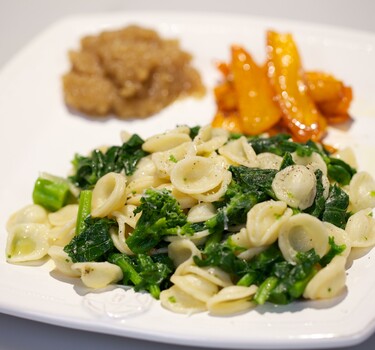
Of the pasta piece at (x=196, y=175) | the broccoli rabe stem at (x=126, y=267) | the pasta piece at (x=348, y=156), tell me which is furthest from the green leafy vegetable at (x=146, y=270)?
the pasta piece at (x=348, y=156)

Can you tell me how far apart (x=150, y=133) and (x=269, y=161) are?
5.32 feet

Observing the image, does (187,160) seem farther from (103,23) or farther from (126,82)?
(103,23)

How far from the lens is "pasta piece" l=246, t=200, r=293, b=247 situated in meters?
3.18

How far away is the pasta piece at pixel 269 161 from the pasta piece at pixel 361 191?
1.76ft

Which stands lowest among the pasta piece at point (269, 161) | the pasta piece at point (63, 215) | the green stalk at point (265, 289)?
the green stalk at point (265, 289)

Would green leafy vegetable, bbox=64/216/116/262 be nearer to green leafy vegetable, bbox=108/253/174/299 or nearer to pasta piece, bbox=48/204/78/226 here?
green leafy vegetable, bbox=108/253/174/299

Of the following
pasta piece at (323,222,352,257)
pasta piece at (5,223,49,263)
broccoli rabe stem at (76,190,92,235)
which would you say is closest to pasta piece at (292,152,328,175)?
pasta piece at (323,222,352,257)

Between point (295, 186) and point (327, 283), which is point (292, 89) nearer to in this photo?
point (295, 186)

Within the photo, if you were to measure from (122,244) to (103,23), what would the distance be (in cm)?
339

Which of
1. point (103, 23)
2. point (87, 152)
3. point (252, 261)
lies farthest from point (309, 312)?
point (103, 23)

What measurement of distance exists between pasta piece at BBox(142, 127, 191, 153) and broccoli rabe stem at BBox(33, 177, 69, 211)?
27.2 inches

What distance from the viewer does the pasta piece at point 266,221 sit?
10.4 ft

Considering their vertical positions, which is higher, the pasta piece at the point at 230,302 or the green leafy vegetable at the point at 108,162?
the green leafy vegetable at the point at 108,162

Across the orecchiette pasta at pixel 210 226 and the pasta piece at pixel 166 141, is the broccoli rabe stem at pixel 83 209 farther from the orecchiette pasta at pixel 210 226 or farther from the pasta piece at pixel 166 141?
the pasta piece at pixel 166 141
